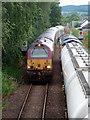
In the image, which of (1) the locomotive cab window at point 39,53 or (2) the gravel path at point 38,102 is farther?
(1) the locomotive cab window at point 39,53

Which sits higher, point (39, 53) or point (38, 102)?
point (39, 53)

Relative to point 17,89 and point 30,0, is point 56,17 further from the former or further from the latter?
point 17,89

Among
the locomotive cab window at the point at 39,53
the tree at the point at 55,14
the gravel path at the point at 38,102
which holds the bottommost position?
the gravel path at the point at 38,102

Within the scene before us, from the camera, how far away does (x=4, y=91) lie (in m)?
12.0

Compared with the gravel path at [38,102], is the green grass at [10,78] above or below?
above

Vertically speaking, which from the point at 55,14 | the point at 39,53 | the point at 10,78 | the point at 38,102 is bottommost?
the point at 38,102

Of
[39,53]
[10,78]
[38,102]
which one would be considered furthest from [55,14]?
[38,102]

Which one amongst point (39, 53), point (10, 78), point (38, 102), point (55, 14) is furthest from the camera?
point (55, 14)

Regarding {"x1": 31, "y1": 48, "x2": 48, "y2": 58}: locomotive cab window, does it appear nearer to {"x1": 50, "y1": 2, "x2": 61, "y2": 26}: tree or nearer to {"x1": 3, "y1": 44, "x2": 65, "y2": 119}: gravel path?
{"x1": 3, "y1": 44, "x2": 65, "y2": 119}: gravel path

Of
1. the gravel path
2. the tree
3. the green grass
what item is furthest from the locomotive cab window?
the tree

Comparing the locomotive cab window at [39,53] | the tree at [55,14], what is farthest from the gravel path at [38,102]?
the tree at [55,14]

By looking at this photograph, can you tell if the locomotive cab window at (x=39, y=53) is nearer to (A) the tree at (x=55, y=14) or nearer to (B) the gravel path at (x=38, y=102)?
(B) the gravel path at (x=38, y=102)

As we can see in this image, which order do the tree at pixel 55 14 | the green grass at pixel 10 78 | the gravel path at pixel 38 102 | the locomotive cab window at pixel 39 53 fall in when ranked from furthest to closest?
Answer: the tree at pixel 55 14
the locomotive cab window at pixel 39 53
the green grass at pixel 10 78
the gravel path at pixel 38 102

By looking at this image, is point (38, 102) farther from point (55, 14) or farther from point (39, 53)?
point (55, 14)
